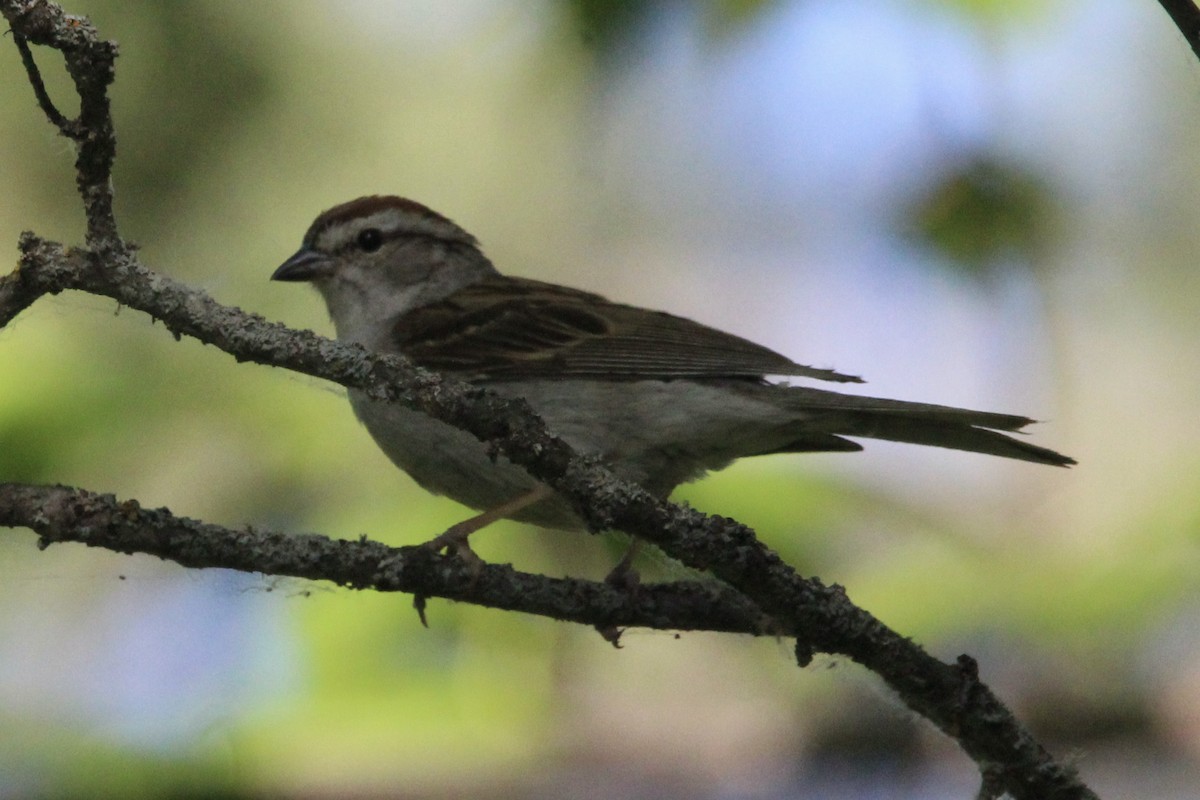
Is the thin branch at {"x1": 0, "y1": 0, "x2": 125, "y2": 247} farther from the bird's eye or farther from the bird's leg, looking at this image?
the bird's eye

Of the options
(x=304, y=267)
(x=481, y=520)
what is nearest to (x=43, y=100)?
(x=481, y=520)

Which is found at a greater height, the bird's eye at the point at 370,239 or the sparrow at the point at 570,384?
the bird's eye at the point at 370,239

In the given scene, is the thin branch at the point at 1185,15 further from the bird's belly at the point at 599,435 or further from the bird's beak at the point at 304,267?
the bird's beak at the point at 304,267

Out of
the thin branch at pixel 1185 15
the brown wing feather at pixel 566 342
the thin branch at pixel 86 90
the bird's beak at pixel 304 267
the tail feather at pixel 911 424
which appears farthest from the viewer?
the bird's beak at pixel 304 267

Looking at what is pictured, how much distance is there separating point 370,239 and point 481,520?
1.65 metres

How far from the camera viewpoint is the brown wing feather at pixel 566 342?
3.93 m

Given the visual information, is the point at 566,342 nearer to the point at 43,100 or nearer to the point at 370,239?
the point at 370,239

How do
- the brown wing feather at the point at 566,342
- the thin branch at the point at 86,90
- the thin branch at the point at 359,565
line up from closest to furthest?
the thin branch at the point at 86,90, the thin branch at the point at 359,565, the brown wing feather at the point at 566,342

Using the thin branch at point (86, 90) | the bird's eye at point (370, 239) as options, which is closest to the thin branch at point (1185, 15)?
the thin branch at point (86, 90)

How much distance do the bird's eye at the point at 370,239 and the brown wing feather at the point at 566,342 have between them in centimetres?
32

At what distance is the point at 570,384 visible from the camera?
3965mm

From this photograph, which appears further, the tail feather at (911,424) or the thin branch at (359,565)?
the tail feather at (911,424)

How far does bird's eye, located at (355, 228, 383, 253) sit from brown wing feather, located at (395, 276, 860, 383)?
324 millimetres

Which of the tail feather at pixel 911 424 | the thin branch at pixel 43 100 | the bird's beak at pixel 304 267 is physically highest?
the bird's beak at pixel 304 267
